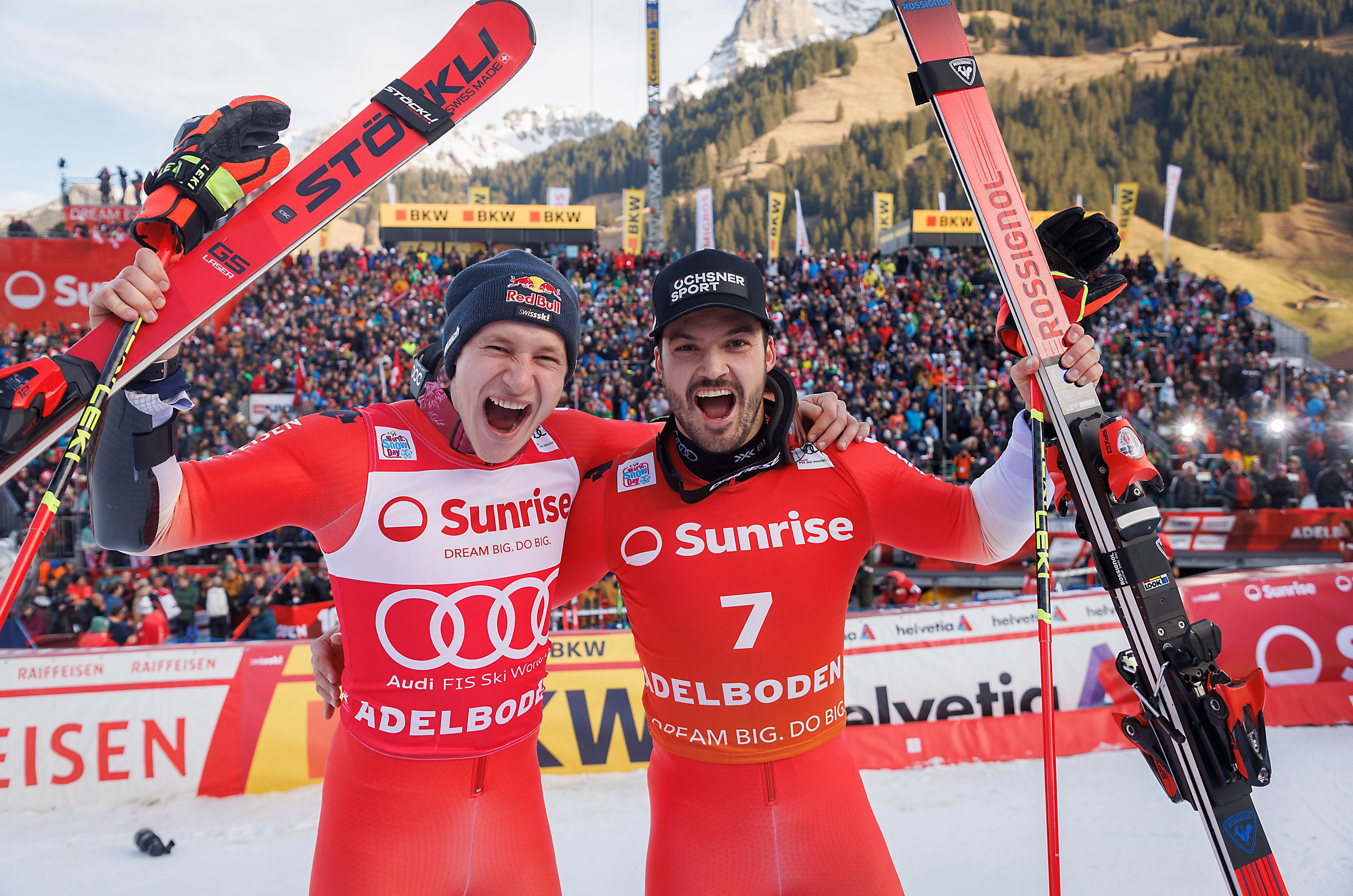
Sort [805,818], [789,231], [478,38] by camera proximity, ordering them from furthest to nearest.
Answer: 1. [789,231]
2. [478,38]
3. [805,818]

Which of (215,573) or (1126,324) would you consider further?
(1126,324)

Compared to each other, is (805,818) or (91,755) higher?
(805,818)

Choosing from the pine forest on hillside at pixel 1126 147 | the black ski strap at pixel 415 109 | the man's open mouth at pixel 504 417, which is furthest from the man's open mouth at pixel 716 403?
the pine forest on hillside at pixel 1126 147

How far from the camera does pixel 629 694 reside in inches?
240

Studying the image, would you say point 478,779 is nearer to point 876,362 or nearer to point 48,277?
point 876,362

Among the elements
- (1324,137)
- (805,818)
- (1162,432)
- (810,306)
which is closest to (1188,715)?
(805,818)

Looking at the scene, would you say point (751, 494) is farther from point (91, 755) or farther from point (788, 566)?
point (91, 755)

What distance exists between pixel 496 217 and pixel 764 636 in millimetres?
30701

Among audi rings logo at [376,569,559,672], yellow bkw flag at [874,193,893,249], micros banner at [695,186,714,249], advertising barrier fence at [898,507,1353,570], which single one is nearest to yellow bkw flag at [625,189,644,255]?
micros banner at [695,186,714,249]

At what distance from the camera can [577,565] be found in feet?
8.39

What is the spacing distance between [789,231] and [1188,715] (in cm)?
10455

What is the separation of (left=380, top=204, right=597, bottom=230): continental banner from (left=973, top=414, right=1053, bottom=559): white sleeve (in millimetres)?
29239

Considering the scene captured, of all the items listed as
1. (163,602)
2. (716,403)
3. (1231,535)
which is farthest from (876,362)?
(716,403)

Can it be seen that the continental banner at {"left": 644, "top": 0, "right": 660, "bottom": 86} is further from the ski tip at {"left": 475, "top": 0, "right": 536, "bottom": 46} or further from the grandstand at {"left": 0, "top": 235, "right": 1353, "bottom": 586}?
the ski tip at {"left": 475, "top": 0, "right": 536, "bottom": 46}
